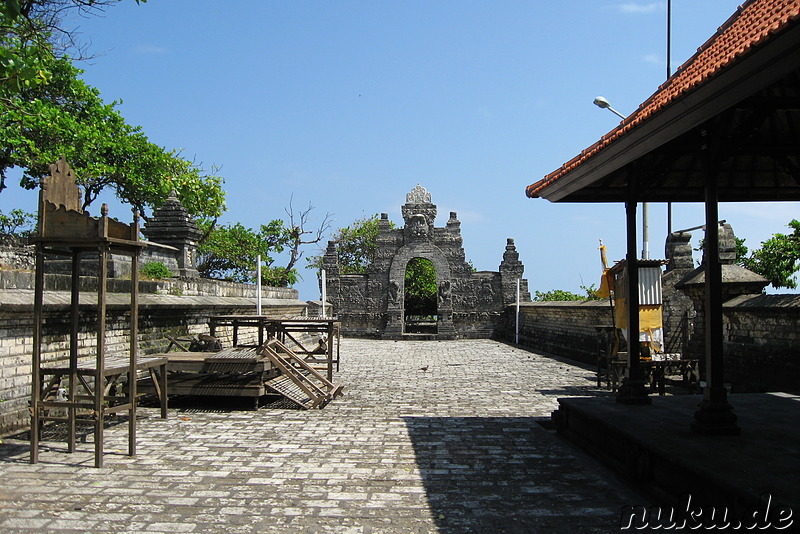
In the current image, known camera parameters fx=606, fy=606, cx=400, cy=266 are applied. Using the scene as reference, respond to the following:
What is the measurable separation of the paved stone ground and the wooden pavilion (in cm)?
144

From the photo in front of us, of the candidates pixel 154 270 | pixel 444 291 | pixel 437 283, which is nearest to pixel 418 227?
pixel 437 283

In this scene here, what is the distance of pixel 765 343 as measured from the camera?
8.16 m

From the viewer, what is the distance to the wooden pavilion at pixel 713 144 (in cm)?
361

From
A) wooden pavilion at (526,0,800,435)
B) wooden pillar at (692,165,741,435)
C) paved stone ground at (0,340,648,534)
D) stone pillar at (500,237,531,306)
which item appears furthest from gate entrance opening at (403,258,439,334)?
wooden pillar at (692,165,741,435)

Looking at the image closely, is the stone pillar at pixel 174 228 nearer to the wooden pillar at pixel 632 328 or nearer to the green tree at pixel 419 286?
the wooden pillar at pixel 632 328

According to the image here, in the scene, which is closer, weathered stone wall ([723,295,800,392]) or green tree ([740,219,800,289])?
weathered stone wall ([723,295,800,392])

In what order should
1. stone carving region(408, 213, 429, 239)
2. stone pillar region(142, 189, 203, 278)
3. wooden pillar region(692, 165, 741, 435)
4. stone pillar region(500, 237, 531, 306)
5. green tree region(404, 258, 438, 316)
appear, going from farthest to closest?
green tree region(404, 258, 438, 316)
stone carving region(408, 213, 429, 239)
stone pillar region(500, 237, 531, 306)
stone pillar region(142, 189, 203, 278)
wooden pillar region(692, 165, 741, 435)

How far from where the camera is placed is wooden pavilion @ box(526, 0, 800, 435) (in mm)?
3607

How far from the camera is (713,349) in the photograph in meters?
5.02

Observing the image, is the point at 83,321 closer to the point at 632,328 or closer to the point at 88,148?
the point at 632,328

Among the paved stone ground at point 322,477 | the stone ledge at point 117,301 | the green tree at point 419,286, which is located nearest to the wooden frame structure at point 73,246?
the paved stone ground at point 322,477

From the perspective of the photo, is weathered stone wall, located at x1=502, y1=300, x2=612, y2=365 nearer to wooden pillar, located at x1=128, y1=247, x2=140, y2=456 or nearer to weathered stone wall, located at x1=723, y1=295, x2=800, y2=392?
weathered stone wall, located at x1=723, y1=295, x2=800, y2=392

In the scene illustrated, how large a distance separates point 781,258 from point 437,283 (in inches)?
578

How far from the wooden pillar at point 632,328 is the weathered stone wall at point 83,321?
6398 millimetres
